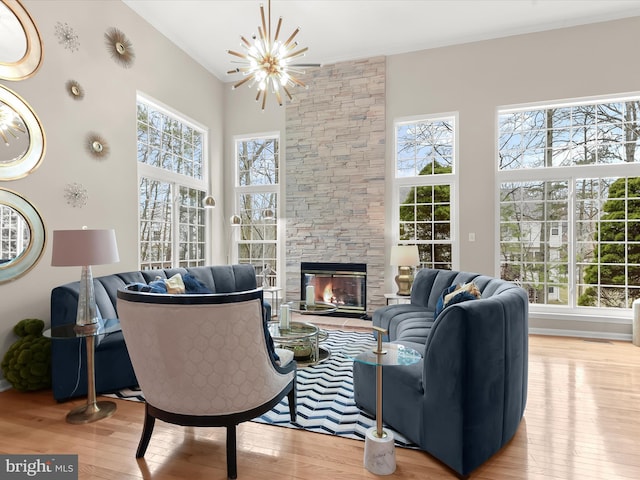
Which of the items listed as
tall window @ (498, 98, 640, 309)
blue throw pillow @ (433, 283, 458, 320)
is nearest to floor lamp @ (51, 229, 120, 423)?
blue throw pillow @ (433, 283, 458, 320)

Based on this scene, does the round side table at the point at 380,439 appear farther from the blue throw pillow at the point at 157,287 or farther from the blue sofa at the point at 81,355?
the blue sofa at the point at 81,355

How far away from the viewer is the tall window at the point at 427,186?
5.23 metres

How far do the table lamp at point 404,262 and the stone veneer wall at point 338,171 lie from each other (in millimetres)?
486

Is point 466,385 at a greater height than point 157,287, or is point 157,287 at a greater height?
point 157,287

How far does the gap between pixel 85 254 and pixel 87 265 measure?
0.09m

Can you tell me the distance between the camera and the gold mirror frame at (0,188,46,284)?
9.73 ft

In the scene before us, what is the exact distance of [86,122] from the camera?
3707 millimetres

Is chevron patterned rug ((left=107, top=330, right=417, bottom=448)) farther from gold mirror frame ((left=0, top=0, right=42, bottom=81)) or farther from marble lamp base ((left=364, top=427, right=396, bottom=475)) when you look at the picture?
gold mirror frame ((left=0, top=0, right=42, bottom=81))

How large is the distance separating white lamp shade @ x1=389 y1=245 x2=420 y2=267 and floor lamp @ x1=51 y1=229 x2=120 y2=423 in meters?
3.32

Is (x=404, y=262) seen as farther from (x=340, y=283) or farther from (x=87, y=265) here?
(x=87, y=265)

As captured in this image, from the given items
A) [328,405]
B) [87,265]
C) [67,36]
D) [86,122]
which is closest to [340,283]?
[328,405]

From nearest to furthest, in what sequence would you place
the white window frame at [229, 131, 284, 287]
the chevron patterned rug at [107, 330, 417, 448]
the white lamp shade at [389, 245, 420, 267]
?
the chevron patterned rug at [107, 330, 417, 448] → the white lamp shade at [389, 245, 420, 267] → the white window frame at [229, 131, 284, 287]

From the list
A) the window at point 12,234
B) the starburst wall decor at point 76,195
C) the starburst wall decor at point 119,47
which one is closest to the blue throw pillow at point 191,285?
the starburst wall decor at point 76,195

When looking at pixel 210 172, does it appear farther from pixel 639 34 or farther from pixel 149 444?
pixel 639 34
